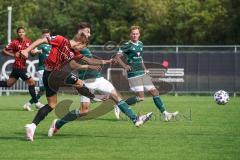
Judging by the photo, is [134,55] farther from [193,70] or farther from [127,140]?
[193,70]

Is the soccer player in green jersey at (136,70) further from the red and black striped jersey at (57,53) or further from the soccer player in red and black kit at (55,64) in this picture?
the red and black striped jersey at (57,53)

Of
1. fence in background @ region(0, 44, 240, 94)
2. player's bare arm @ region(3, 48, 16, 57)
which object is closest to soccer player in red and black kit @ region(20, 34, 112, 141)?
player's bare arm @ region(3, 48, 16, 57)

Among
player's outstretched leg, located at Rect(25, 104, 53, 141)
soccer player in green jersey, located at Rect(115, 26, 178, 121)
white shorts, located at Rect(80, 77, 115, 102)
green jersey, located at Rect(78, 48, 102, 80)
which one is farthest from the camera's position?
soccer player in green jersey, located at Rect(115, 26, 178, 121)

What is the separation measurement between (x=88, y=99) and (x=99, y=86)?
1.02ft

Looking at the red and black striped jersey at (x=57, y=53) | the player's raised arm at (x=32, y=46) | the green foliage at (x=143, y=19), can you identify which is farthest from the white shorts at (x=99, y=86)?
the green foliage at (x=143, y=19)

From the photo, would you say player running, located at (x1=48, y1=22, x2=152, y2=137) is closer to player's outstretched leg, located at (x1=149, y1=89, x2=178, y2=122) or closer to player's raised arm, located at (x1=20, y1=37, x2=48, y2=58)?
player's raised arm, located at (x1=20, y1=37, x2=48, y2=58)

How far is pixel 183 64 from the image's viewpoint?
29.8m

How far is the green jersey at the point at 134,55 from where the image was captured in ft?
53.4

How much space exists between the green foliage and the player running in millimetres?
35426

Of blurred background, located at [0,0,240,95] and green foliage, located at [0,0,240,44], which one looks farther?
green foliage, located at [0,0,240,44]

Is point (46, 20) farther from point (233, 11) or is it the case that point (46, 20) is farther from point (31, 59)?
point (31, 59)

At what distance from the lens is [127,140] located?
12.0 meters

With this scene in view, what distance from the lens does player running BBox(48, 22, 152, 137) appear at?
12719 mm

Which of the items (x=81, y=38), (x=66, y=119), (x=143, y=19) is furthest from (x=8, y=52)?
(x=143, y=19)
